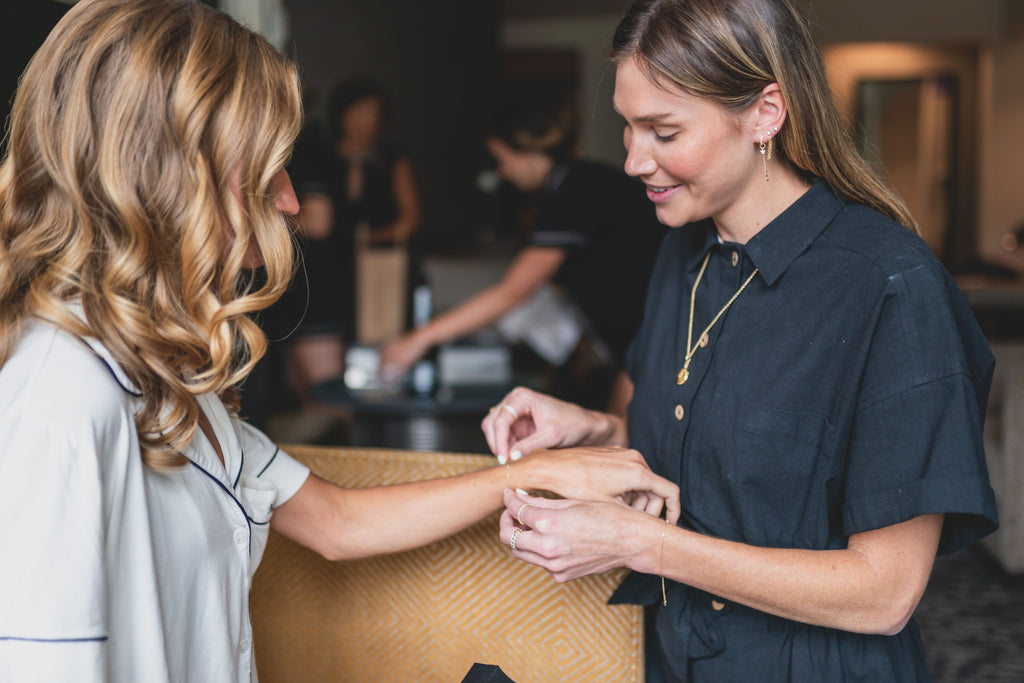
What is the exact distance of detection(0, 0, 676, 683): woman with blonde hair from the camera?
2.54 feet

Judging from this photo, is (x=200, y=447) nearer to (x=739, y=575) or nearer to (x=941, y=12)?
(x=739, y=575)

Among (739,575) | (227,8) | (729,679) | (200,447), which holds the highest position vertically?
(227,8)

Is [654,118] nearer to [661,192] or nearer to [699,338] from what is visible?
[661,192]

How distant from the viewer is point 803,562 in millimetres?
1038

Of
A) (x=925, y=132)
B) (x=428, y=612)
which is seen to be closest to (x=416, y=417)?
(x=428, y=612)

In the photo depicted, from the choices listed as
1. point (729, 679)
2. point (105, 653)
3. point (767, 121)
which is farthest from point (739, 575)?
point (105, 653)

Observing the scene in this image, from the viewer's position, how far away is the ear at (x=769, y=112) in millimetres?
1146

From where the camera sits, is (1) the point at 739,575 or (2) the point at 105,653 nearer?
(2) the point at 105,653

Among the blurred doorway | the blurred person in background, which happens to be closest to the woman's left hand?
the blurred person in background

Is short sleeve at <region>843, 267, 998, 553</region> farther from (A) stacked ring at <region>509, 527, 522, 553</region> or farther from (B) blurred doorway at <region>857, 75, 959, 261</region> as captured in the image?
(B) blurred doorway at <region>857, 75, 959, 261</region>

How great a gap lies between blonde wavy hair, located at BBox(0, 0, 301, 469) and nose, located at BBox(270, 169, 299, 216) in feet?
0.27

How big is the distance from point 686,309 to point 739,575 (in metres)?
0.45

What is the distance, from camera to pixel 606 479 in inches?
46.1

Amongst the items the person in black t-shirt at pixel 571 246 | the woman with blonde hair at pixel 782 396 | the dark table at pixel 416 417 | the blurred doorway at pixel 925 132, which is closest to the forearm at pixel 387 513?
the woman with blonde hair at pixel 782 396
